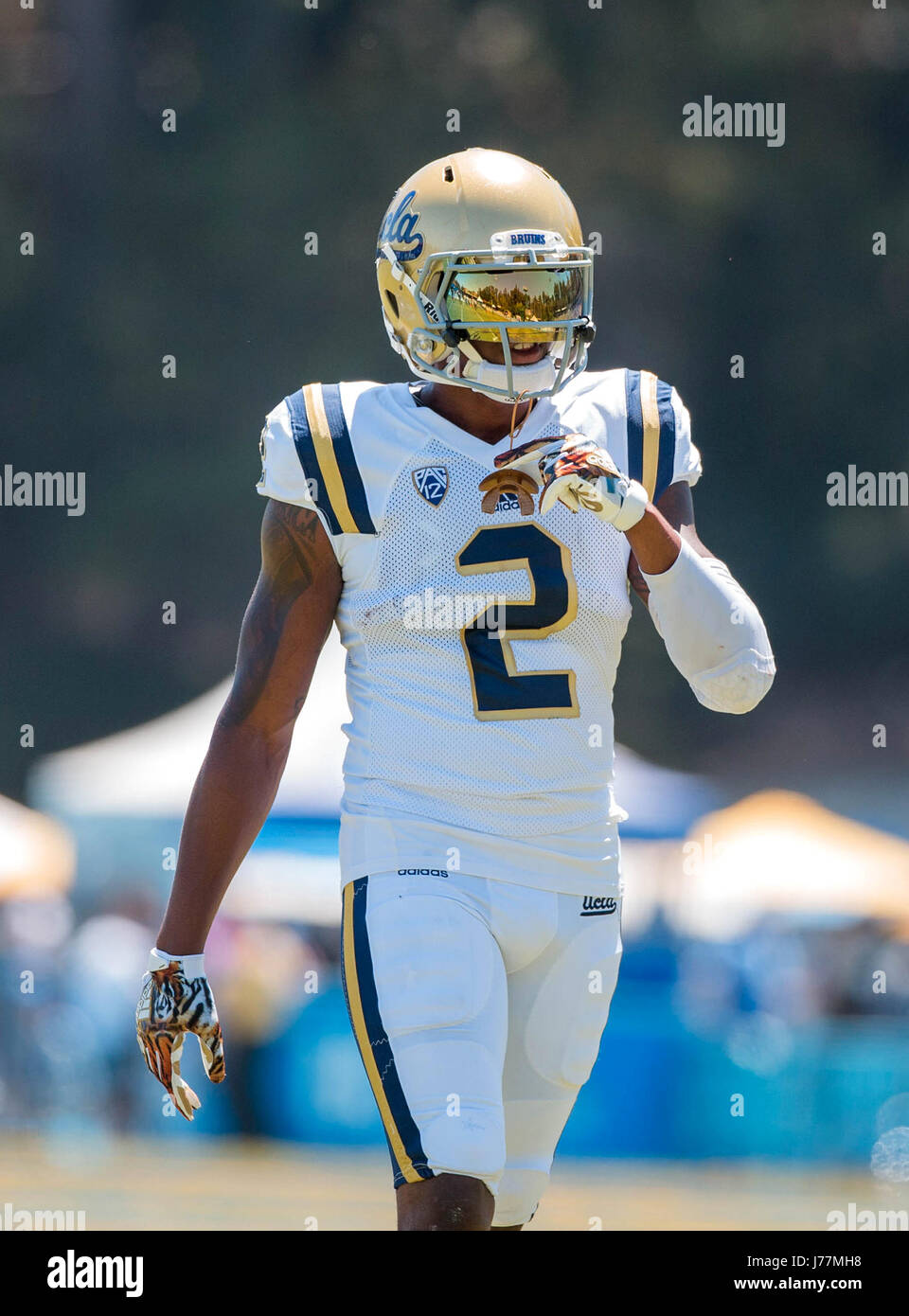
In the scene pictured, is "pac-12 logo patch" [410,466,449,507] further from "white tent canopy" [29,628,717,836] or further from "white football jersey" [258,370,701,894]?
"white tent canopy" [29,628,717,836]

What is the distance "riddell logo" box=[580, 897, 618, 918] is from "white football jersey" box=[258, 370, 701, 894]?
0.02m

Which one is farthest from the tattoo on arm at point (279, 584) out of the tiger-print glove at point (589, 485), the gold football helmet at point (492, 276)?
the tiger-print glove at point (589, 485)

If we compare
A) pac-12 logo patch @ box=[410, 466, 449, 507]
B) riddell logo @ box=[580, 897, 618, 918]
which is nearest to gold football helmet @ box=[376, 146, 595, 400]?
pac-12 logo patch @ box=[410, 466, 449, 507]

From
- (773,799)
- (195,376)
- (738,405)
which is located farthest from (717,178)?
(773,799)

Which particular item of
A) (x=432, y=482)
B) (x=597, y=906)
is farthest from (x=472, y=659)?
(x=597, y=906)

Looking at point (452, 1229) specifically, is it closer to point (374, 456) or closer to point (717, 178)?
point (374, 456)

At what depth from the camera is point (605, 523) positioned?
2.71 meters

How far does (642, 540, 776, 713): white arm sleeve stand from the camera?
2.54 meters

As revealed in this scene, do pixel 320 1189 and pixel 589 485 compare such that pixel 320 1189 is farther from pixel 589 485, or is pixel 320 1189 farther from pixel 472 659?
pixel 589 485

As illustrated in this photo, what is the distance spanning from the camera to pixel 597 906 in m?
2.66

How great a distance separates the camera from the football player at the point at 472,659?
2.49m

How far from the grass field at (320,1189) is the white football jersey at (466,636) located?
3.27m

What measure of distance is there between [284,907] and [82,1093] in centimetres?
95

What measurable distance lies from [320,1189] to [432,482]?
4.16 metres
